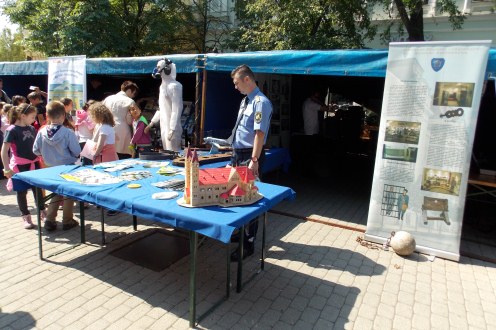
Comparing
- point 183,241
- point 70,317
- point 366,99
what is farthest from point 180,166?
point 366,99

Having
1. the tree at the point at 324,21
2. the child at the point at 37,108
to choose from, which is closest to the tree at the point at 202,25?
the tree at the point at 324,21

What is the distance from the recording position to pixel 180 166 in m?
3.96

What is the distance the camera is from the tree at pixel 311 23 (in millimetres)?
10758

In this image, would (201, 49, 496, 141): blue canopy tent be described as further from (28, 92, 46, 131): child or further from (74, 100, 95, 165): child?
(28, 92, 46, 131): child

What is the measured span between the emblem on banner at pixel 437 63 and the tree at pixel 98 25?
1282 centimetres

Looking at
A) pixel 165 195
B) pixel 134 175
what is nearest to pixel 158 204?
pixel 165 195

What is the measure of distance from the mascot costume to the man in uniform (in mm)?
1496

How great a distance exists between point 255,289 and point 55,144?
2.79 meters

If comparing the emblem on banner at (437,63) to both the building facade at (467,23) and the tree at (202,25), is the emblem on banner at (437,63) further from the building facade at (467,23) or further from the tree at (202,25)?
the tree at (202,25)

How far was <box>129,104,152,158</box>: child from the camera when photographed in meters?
4.97

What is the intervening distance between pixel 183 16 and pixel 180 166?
47.5 feet

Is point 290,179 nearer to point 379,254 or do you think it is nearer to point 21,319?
point 379,254

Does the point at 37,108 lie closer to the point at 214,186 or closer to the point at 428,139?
the point at 214,186

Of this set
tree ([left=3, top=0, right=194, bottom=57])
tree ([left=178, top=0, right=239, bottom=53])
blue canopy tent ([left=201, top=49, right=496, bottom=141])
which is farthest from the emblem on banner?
tree ([left=178, top=0, right=239, bottom=53])
